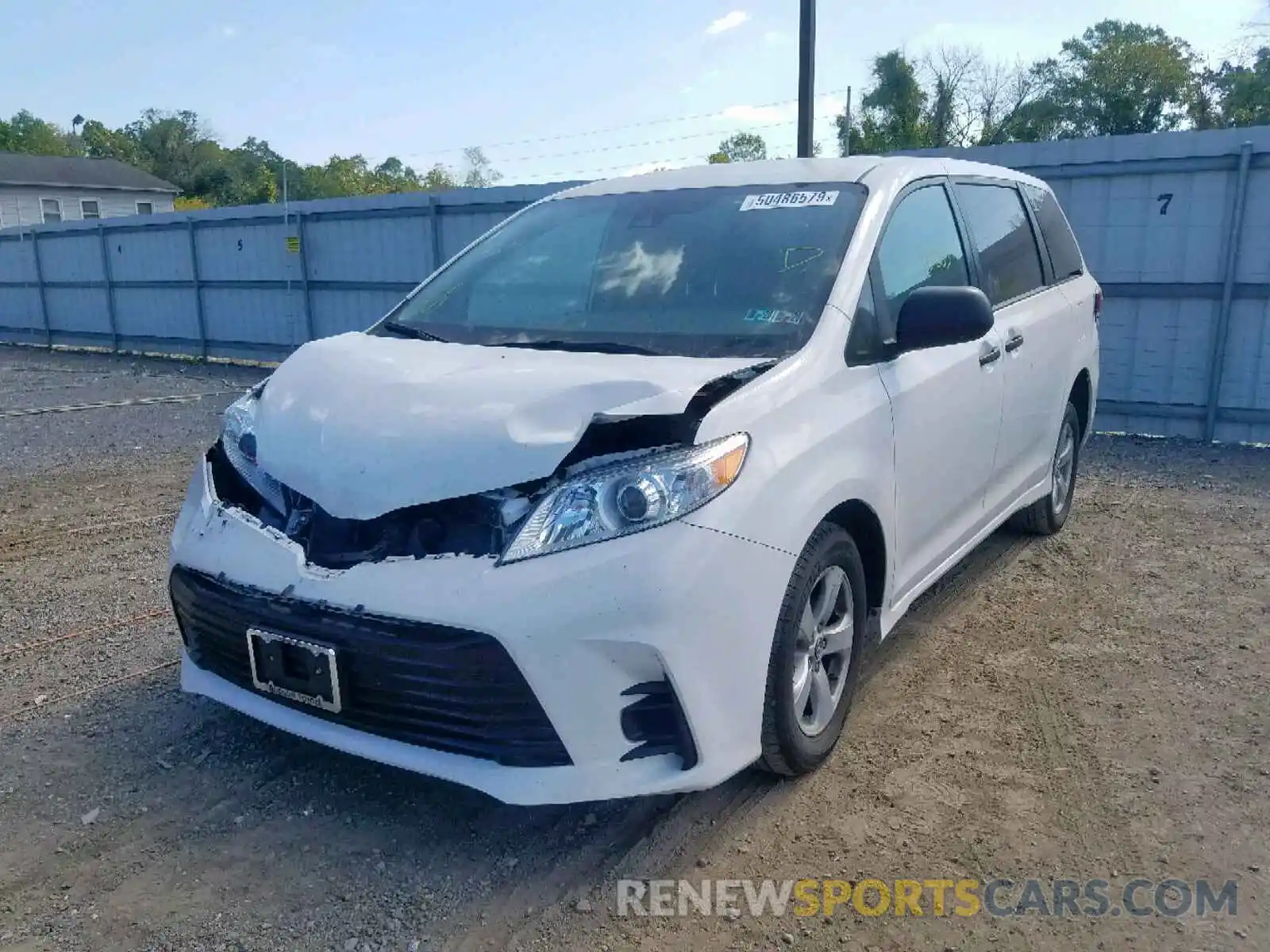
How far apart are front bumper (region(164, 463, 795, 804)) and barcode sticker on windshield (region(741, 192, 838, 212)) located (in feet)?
4.79

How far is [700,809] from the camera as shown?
285 centimetres

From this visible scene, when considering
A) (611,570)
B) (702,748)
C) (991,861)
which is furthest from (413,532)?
Answer: (991,861)

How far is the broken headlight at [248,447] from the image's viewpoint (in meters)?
2.78

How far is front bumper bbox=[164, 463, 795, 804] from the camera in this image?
2297mm

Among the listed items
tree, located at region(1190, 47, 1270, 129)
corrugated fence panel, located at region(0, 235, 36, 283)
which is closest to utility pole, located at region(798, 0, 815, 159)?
corrugated fence panel, located at region(0, 235, 36, 283)

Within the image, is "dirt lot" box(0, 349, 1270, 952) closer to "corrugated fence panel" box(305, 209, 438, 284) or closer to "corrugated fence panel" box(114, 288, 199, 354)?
"corrugated fence panel" box(305, 209, 438, 284)

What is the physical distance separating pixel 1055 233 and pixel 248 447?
408 cm

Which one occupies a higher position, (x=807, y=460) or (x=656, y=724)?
(x=807, y=460)

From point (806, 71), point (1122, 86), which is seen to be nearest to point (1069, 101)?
point (1122, 86)

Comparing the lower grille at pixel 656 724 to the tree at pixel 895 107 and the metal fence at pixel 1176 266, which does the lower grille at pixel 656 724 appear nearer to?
the metal fence at pixel 1176 266

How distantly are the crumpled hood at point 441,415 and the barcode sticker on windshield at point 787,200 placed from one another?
86 cm

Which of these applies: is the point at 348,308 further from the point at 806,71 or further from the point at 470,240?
the point at 806,71

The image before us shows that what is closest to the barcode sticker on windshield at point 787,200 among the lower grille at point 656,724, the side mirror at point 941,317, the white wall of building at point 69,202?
the side mirror at point 941,317

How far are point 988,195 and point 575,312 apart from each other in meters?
2.10
